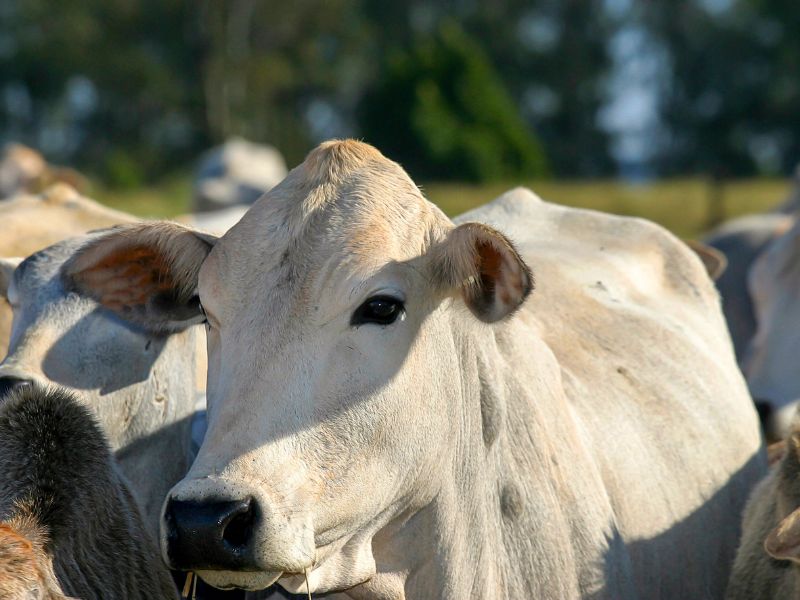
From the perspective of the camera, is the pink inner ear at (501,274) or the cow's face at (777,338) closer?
the pink inner ear at (501,274)

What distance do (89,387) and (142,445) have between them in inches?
10.9

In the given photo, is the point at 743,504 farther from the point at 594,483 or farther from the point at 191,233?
the point at 191,233

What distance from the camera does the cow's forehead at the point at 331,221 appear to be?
340cm

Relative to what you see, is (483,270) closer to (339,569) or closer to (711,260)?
(339,569)

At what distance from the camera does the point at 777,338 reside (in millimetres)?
7352

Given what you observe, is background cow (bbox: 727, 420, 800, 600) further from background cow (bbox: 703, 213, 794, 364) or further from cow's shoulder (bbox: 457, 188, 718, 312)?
background cow (bbox: 703, 213, 794, 364)

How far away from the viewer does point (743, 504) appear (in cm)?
521

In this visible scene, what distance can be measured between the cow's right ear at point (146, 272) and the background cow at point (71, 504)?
0.48m

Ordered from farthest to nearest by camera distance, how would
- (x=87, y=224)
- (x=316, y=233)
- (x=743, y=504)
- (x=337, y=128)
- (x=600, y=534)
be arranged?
(x=337, y=128) < (x=87, y=224) < (x=743, y=504) < (x=600, y=534) < (x=316, y=233)

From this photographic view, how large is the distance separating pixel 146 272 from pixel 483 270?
108 centimetres

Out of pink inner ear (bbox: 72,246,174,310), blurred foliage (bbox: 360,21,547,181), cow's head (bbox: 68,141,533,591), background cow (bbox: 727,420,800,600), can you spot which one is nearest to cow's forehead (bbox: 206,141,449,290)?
cow's head (bbox: 68,141,533,591)

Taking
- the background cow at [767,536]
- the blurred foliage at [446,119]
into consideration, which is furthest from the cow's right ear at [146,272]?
the blurred foliage at [446,119]

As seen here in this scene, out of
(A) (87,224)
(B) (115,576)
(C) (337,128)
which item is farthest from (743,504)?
(C) (337,128)

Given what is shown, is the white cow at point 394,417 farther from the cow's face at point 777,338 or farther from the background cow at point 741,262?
the background cow at point 741,262
